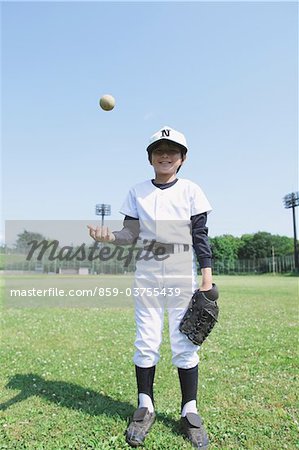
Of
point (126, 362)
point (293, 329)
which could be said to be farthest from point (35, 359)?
point (293, 329)

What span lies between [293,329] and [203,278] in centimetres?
549

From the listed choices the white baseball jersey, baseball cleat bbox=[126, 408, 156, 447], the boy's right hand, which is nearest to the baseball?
the white baseball jersey

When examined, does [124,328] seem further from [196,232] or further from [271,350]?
[196,232]

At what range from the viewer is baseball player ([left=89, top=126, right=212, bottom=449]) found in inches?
132

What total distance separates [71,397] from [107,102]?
11.6ft

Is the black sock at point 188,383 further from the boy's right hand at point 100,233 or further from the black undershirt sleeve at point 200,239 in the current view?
the boy's right hand at point 100,233

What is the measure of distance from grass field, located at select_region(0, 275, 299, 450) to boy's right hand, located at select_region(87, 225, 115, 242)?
1563mm

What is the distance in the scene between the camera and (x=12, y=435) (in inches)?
124

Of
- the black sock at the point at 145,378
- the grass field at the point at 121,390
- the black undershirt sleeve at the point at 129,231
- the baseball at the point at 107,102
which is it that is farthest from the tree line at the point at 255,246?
the black sock at the point at 145,378

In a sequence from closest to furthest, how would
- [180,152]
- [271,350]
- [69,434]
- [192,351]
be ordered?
[69,434] → [192,351] → [180,152] → [271,350]

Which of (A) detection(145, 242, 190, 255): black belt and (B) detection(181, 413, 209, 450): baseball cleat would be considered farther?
(A) detection(145, 242, 190, 255): black belt

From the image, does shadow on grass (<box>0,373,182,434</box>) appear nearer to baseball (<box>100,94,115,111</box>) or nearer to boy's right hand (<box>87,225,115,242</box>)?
boy's right hand (<box>87,225,115,242</box>)

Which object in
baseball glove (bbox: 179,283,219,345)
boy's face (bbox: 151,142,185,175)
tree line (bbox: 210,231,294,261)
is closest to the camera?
baseball glove (bbox: 179,283,219,345)

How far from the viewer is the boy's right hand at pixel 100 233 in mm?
3318
